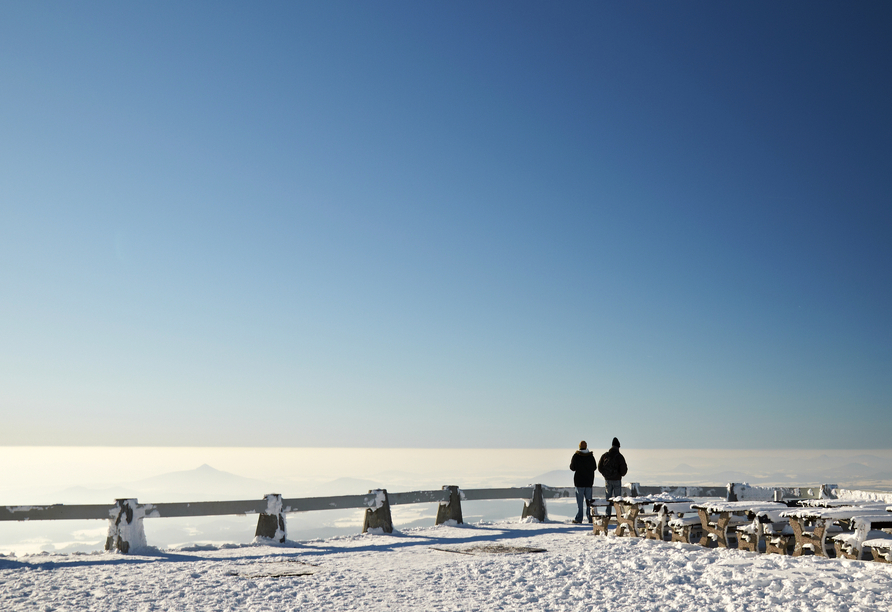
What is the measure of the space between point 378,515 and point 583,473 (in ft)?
17.7

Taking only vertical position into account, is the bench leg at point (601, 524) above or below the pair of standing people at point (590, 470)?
below

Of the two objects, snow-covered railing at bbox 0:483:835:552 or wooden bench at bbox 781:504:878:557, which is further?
snow-covered railing at bbox 0:483:835:552

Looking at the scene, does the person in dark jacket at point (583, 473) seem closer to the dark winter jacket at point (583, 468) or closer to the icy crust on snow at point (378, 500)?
the dark winter jacket at point (583, 468)

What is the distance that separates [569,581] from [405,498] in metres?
7.15

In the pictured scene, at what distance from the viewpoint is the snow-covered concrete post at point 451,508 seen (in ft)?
54.2

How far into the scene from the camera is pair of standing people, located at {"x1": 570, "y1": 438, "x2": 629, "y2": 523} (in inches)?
686

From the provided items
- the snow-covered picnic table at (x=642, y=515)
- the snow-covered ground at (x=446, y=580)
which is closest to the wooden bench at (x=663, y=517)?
the snow-covered picnic table at (x=642, y=515)

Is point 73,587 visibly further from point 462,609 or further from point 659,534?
point 659,534

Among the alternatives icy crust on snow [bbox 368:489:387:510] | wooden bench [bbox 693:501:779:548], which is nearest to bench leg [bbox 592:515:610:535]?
wooden bench [bbox 693:501:779:548]

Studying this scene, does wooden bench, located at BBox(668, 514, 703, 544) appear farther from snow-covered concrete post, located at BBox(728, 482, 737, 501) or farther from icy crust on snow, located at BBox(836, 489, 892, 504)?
snow-covered concrete post, located at BBox(728, 482, 737, 501)

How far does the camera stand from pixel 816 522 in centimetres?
1020

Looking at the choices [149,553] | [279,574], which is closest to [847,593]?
[279,574]

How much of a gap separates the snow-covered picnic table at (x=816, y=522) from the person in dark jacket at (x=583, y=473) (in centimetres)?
699

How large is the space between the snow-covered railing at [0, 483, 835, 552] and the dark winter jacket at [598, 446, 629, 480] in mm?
1385
